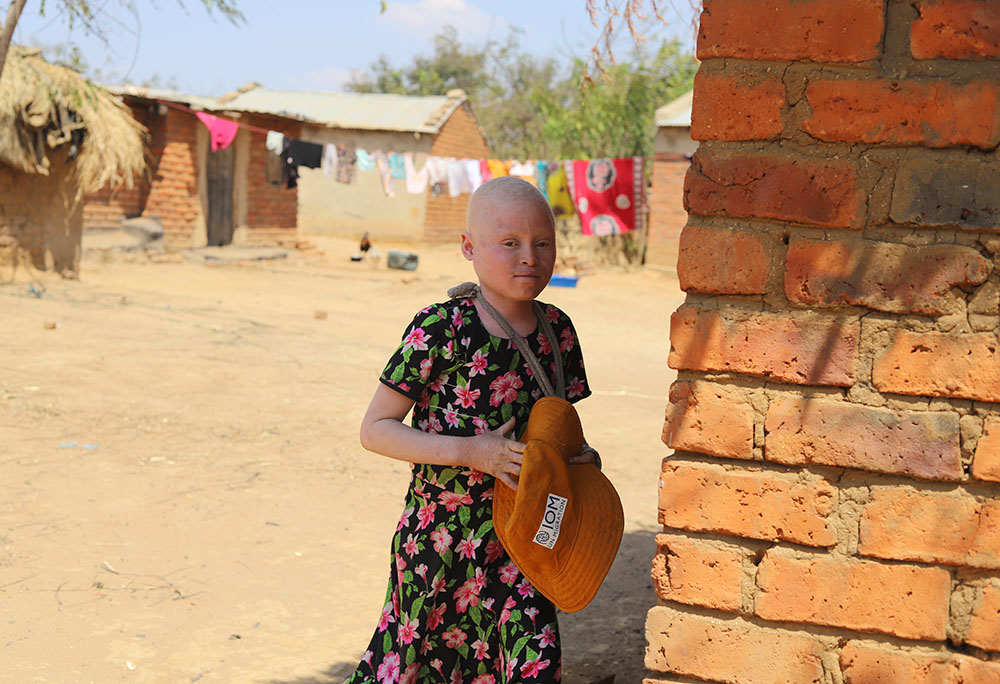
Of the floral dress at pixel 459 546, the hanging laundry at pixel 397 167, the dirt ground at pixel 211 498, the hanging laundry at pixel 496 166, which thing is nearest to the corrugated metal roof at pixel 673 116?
the hanging laundry at pixel 496 166

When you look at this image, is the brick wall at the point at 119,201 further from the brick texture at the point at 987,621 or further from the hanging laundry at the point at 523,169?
the brick texture at the point at 987,621

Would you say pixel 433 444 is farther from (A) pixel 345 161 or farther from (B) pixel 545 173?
(A) pixel 345 161

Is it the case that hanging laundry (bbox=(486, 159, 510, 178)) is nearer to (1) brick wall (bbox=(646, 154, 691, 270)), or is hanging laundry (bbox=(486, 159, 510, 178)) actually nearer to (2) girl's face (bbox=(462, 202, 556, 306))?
(1) brick wall (bbox=(646, 154, 691, 270))

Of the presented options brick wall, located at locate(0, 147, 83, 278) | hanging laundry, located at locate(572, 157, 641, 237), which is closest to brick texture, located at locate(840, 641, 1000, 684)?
brick wall, located at locate(0, 147, 83, 278)

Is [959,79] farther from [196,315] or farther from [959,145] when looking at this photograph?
[196,315]

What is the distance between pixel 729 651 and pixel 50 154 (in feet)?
38.1

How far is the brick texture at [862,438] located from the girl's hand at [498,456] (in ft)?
1.57

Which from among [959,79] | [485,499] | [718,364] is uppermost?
[959,79]

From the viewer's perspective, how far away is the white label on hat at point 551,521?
1870 millimetres

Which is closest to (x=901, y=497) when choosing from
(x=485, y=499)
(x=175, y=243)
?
(x=485, y=499)

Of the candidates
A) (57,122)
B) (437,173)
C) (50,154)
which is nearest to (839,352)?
(57,122)

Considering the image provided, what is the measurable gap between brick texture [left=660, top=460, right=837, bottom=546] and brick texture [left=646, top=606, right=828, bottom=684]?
17 centimetres

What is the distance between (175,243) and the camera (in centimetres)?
1644

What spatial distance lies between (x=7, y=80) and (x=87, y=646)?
9137mm
